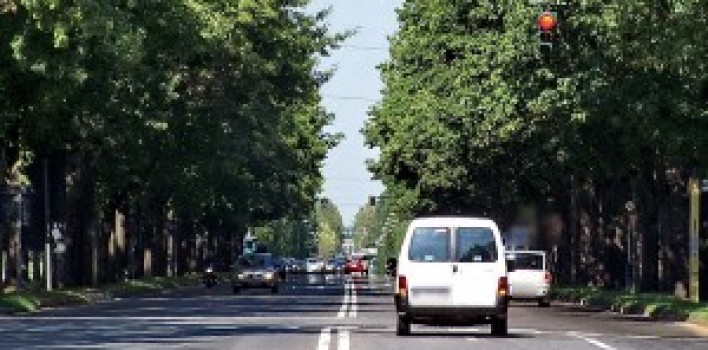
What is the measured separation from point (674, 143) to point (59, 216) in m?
24.2

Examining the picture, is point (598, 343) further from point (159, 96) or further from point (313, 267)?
point (313, 267)

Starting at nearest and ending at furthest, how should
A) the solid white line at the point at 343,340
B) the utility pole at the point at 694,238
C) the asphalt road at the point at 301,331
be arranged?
the solid white line at the point at 343,340 < the asphalt road at the point at 301,331 < the utility pole at the point at 694,238

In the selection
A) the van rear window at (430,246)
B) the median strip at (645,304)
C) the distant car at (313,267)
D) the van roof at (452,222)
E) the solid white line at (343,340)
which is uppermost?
the van roof at (452,222)

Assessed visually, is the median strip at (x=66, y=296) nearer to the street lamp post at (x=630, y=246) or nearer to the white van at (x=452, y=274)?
the street lamp post at (x=630, y=246)

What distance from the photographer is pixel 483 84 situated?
58438 mm

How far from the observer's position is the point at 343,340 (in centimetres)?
3067

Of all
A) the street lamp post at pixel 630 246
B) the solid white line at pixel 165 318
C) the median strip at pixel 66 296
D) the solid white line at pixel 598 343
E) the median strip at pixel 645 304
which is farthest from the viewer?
the street lamp post at pixel 630 246

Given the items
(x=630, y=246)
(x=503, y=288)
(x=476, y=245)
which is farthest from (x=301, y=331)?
(x=630, y=246)

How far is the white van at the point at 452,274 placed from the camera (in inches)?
1273

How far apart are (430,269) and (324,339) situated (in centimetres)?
258

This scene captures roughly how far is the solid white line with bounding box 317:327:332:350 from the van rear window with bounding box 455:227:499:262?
8.45ft

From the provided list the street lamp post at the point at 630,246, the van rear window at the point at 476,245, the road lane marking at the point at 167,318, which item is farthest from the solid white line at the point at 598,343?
the street lamp post at the point at 630,246

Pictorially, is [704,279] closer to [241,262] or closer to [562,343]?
[562,343]

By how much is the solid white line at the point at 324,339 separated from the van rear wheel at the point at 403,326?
119 centimetres
